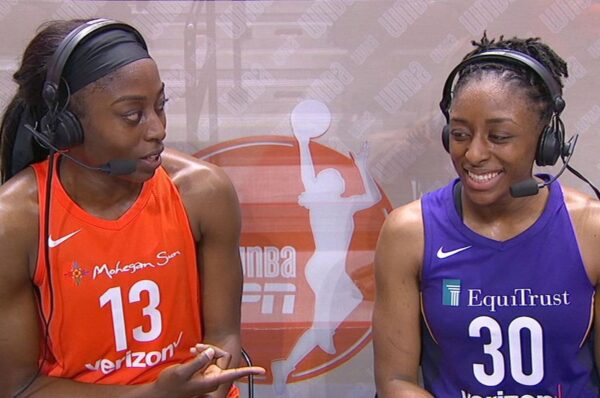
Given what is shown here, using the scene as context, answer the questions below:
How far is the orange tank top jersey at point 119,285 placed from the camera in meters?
2.00

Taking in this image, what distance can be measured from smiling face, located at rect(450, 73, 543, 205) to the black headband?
800mm

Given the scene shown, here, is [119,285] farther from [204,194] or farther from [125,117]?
[125,117]

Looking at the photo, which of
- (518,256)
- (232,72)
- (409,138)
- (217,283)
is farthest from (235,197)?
(518,256)

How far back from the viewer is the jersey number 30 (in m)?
1.98

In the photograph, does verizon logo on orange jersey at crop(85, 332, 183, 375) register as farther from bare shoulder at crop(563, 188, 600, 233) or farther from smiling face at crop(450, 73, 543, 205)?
bare shoulder at crop(563, 188, 600, 233)

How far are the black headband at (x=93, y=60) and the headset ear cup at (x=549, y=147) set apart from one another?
0.97 m

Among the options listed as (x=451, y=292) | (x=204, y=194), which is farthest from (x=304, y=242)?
(x=451, y=292)

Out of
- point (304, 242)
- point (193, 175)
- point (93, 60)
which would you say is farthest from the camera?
point (304, 242)

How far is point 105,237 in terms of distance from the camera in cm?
203

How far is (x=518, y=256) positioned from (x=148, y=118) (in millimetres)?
949

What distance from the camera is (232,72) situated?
2.39 m

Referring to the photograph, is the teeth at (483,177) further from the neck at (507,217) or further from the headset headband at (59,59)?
the headset headband at (59,59)

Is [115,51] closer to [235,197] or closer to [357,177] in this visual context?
[235,197]

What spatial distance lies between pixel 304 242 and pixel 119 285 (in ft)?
2.03
